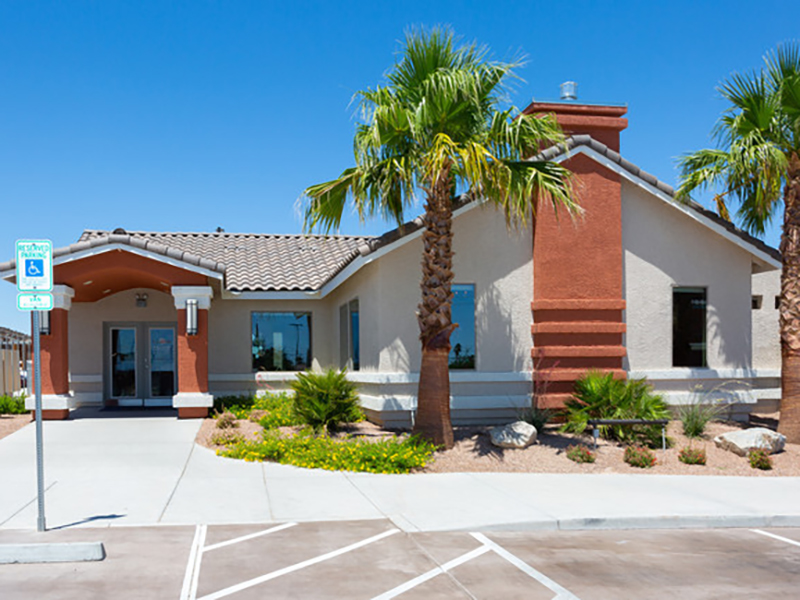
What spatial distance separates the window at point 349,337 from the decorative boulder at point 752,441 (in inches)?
295

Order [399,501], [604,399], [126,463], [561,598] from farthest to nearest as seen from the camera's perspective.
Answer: [604,399] → [126,463] → [399,501] → [561,598]

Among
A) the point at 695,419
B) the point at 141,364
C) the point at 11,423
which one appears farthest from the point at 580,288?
the point at 11,423

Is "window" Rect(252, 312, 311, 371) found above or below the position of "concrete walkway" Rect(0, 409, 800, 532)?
above

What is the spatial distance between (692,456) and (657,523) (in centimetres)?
425

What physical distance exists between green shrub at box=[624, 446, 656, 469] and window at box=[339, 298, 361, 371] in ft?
20.9

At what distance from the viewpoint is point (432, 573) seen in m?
6.82

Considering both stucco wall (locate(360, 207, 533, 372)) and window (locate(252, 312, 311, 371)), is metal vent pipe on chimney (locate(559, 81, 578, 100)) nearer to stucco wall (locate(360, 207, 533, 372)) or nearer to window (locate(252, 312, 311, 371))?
stucco wall (locate(360, 207, 533, 372))

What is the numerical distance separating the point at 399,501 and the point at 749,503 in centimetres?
446

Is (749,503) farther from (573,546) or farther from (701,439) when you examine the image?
(701,439)

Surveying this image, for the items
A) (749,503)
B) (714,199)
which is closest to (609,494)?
(749,503)

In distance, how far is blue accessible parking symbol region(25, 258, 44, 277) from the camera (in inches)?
314

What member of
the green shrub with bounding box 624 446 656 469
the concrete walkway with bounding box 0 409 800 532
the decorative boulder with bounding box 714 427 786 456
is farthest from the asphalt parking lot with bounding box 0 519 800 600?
Answer: the decorative boulder with bounding box 714 427 786 456

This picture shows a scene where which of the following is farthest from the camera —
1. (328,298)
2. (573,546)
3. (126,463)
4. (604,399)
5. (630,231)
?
(328,298)

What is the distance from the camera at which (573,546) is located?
7.95 metres
